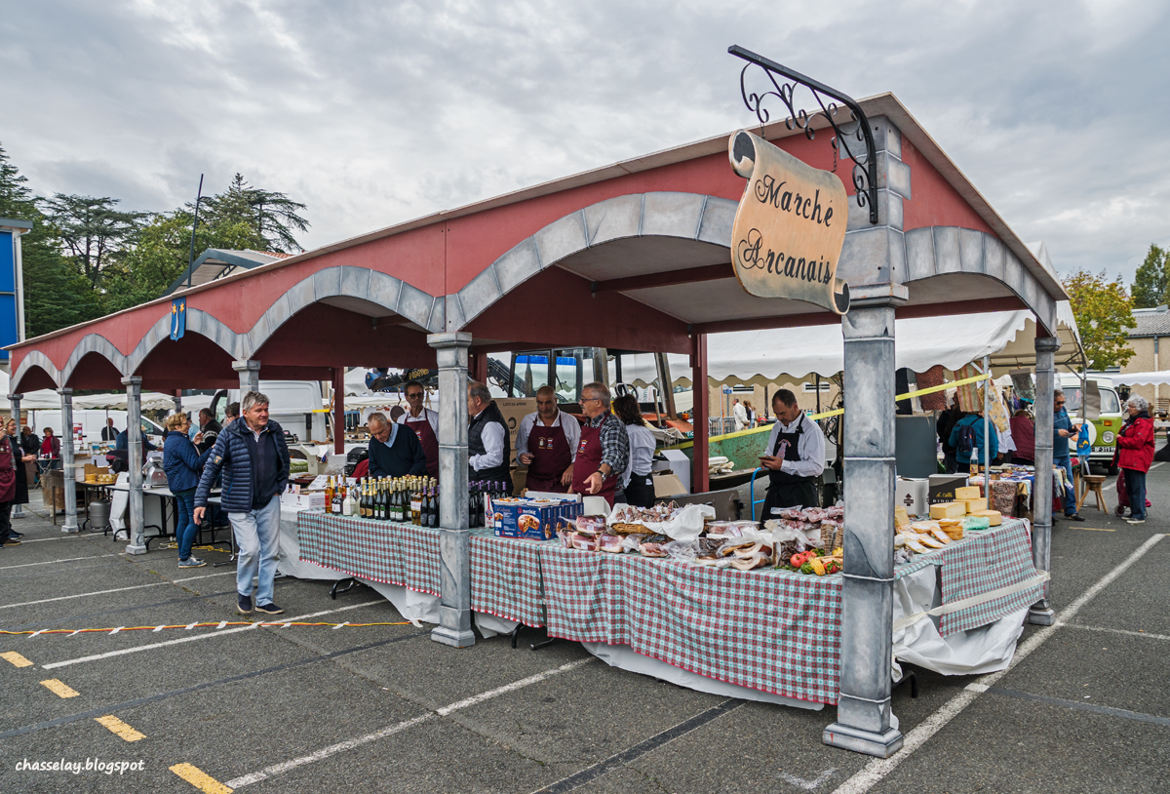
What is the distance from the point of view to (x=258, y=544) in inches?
247

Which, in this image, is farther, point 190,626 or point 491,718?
point 190,626

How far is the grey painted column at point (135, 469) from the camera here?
9164 mm

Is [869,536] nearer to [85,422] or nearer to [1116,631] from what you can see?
[1116,631]

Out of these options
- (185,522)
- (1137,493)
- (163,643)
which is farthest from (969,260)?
(185,522)

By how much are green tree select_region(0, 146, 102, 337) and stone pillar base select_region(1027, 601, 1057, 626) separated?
112ft

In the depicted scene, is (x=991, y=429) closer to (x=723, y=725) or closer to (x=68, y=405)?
(x=723, y=725)

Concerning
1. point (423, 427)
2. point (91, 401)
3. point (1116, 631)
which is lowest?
point (1116, 631)

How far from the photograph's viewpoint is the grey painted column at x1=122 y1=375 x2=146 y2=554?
9164 mm

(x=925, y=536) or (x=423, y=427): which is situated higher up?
(x=423, y=427)

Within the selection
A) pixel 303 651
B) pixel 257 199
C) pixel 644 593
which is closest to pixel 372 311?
pixel 303 651

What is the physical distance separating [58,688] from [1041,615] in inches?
265

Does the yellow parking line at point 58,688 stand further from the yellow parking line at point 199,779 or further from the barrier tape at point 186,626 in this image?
the yellow parking line at point 199,779

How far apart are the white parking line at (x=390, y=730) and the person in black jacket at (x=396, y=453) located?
2539 millimetres

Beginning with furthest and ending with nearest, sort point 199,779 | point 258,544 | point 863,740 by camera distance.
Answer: point 258,544
point 863,740
point 199,779
